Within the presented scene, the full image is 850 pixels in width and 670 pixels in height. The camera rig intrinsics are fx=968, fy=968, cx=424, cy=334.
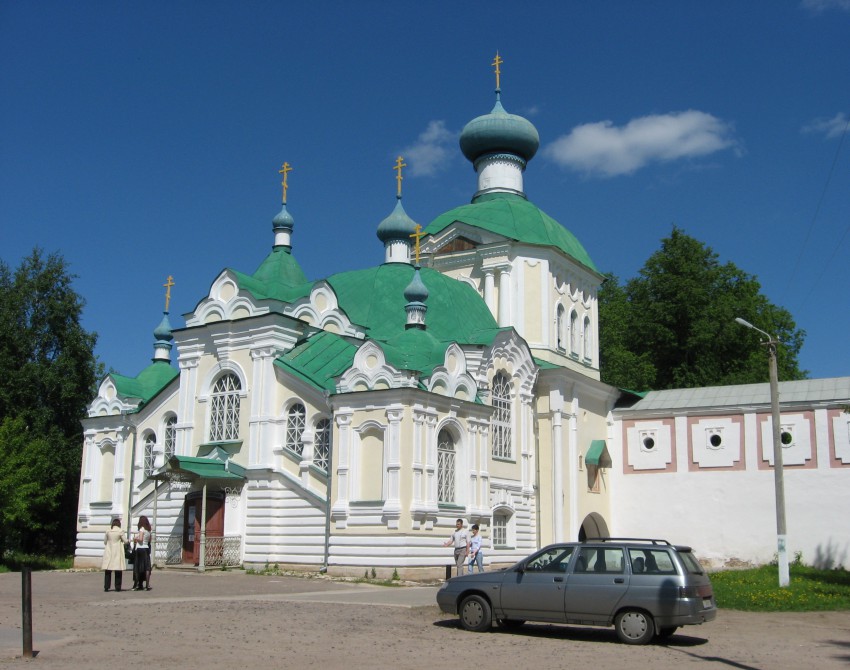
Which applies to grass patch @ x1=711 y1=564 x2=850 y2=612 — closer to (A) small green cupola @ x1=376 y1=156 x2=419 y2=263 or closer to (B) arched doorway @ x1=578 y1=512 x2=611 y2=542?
(B) arched doorway @ x1=578 y1=512 x2=611 y2=542

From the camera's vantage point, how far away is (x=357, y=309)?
26031mm

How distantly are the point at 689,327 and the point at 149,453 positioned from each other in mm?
22194

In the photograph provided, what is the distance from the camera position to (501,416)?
24531 mm

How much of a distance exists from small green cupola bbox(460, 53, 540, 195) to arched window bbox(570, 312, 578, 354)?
176 inches

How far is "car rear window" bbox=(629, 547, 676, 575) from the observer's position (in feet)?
35.0

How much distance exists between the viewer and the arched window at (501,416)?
24.3 m

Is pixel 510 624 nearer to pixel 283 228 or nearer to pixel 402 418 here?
pixel 402 418

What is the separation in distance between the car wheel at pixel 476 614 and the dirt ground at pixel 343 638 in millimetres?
181

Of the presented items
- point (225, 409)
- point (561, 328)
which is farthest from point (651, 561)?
point (561, 328)

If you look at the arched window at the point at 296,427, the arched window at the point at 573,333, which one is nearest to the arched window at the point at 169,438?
the arched window at the point at 296,427

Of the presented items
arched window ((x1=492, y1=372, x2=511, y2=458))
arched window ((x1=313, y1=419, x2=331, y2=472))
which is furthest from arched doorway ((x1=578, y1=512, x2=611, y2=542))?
arched window ((x1=313, y1=419, x2=331, y2=472))

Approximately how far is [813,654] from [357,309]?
17441 millimetres

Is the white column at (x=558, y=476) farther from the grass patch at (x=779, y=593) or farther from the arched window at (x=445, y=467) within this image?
the grass patch at (x=779, y=593)

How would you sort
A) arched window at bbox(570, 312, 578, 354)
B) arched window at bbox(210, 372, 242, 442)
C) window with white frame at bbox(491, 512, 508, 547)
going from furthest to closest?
arched window at bbox(570, 312, 578, 354)
window with white frame at bbox(491, 512, 508, 547)
arched window at bbox(210, 372, 242, 442)
